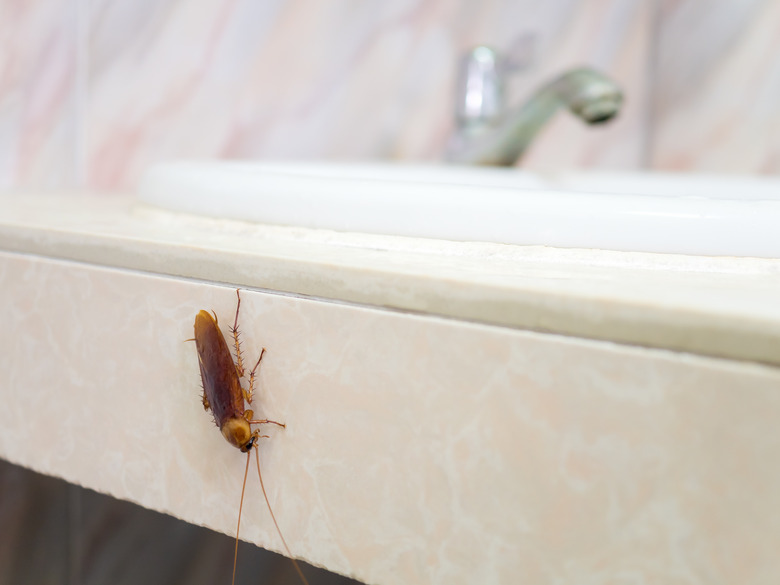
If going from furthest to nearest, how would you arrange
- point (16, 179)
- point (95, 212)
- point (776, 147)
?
point (776, 147) → point (16, 179) → point (95, 212)

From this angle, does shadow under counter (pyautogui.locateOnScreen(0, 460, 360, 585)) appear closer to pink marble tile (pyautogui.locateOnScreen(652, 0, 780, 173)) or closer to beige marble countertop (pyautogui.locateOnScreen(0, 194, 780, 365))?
beige marble countertop (pyautogui.locateOnScreen(0, 194, 780, 365))

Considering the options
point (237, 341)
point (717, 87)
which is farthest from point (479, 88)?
point (237, 341)

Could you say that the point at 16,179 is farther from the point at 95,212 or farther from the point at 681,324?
the point at 681,324

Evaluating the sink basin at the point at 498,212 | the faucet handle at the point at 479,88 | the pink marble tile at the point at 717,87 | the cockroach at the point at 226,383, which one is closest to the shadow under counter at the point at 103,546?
the cockroach at the point at 226,383

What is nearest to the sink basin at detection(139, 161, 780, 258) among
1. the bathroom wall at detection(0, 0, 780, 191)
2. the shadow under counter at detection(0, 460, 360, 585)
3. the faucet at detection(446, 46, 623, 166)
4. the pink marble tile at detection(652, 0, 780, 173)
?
the shadow under counter at detection(0, 460, 360, 585)

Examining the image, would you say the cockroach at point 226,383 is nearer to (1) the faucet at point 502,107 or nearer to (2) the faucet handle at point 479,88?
(1) the faucet at point 502,107

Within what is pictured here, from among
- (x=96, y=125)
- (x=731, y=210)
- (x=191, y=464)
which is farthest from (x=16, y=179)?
(x=731, y=210)

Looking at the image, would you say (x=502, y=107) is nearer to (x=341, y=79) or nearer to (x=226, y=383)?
(x=341, y=79)
